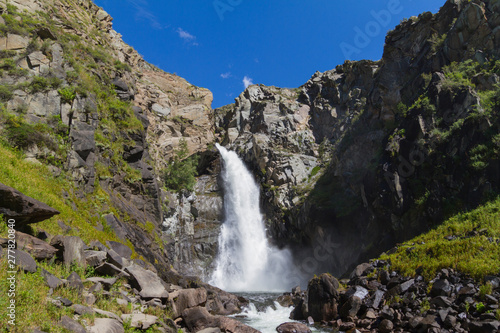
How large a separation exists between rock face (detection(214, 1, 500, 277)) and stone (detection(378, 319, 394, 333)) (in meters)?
10.3

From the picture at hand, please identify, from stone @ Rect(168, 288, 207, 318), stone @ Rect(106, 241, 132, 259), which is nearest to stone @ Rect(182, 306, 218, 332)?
stone @ Rect(168, 288, 207, 318)

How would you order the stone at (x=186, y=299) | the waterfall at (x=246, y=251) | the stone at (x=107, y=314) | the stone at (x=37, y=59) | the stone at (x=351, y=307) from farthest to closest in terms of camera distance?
1. the waterfall at (x=246, y=251)
2. the stone at (x=37, y=59)
3. the stone at (x=351, y=307)
4. the stone at (x=186, y=299)
5. the stone at (x=107, y=314)

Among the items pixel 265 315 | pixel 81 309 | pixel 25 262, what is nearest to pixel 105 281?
pixel 81 309

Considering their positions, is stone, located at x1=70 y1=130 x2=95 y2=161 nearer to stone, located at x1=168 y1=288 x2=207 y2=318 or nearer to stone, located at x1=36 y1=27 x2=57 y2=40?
stone, located at x1=36 y1=27 x2=57 y2=40

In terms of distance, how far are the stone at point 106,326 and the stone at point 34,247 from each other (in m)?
2.47

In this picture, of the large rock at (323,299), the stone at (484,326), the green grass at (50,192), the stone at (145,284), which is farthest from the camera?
the large rock at (323,299)

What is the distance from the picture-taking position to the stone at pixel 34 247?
6816 millimetres

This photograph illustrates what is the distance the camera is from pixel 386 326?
459 inches

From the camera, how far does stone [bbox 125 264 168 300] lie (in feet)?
28.9

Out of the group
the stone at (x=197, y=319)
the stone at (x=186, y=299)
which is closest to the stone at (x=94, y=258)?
the stone at (x=186, y=299)

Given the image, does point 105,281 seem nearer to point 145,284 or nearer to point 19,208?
point 145,284

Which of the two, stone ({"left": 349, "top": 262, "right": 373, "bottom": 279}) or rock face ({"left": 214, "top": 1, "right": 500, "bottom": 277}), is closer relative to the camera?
stone ({"left": 349, "top": 262, "right": 373, "bottom": 279})

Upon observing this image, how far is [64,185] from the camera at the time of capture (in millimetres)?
13133

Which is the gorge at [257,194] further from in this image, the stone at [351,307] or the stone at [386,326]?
the stone at [386,326]
